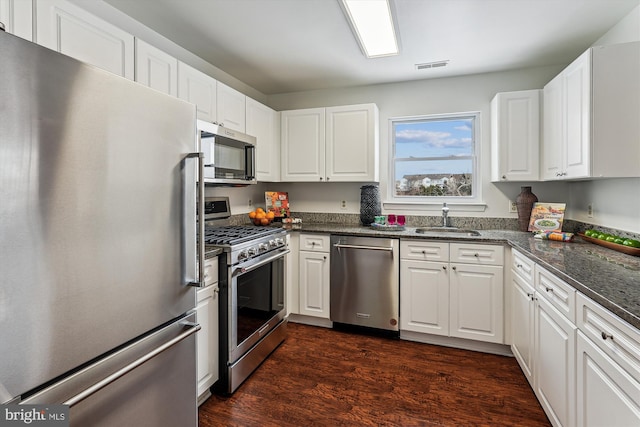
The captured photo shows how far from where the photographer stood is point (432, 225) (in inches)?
128

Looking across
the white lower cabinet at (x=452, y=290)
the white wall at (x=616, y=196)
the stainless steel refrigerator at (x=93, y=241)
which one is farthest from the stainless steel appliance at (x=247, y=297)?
the white wall at (x=616, y=196)

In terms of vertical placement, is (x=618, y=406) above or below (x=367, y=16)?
below

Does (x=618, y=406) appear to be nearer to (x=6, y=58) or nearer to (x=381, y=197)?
(x=6, y=58)

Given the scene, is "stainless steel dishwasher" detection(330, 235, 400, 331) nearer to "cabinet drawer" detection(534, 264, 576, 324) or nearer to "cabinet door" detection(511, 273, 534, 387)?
"cabinet door" detection(511, 273, 534, 387)

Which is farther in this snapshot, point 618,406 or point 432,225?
point 432,225

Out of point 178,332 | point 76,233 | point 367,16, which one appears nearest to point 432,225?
point 367,16

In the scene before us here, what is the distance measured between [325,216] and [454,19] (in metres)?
2.22

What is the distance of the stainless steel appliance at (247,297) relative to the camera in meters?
1.99

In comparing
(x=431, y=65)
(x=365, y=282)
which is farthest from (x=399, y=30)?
(x=365, y=282)

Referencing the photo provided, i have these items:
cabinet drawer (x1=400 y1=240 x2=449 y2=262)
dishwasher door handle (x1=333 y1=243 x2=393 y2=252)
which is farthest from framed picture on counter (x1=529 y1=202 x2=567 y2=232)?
dishwasher door handle (x1=333 y1=243 x2=393 y2=252)

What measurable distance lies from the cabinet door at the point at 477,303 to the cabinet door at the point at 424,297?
70 millimetres

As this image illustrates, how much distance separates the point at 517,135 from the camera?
108 inches

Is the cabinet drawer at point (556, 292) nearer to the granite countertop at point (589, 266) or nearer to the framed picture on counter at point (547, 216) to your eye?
the granite countertop at point (589, 266)

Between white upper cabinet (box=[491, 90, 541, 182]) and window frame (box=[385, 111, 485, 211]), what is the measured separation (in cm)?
32
